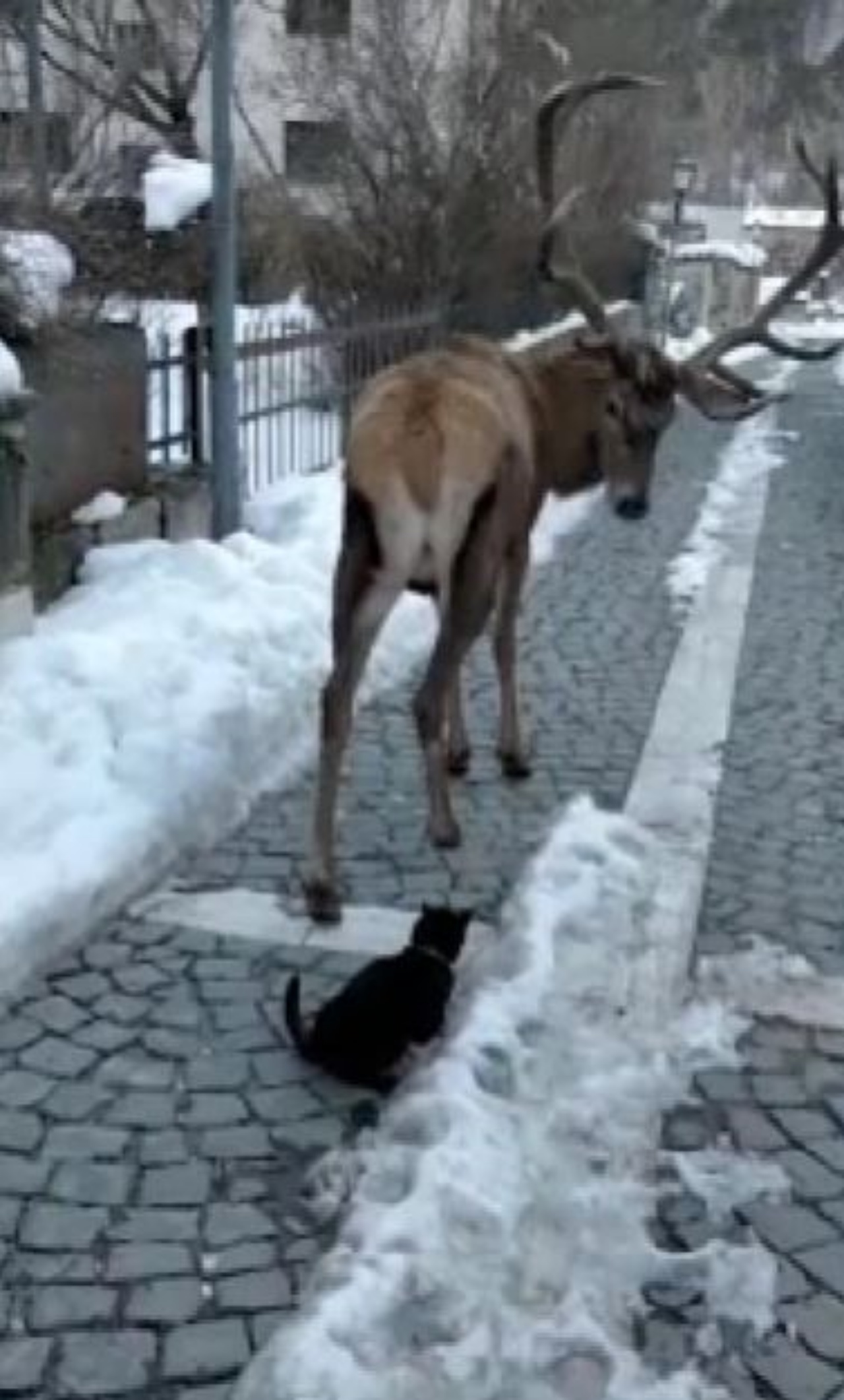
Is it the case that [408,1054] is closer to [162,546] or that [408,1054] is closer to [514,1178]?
[514,1178]

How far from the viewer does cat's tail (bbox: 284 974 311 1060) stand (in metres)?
4.05

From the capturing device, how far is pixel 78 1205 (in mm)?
3477

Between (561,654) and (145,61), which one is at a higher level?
(145,61)

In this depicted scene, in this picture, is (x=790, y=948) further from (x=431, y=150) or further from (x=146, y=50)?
(x=146, y=50)

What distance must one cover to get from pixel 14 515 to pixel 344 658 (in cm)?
219

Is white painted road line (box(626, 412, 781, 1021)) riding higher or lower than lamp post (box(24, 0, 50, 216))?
lower

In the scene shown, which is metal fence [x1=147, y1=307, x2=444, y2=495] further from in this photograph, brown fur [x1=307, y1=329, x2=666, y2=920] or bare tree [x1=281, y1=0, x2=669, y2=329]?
brown fur [x1=307, y1=329, x2=666, y2=920]

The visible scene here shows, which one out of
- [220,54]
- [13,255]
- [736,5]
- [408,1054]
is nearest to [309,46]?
[220,54]

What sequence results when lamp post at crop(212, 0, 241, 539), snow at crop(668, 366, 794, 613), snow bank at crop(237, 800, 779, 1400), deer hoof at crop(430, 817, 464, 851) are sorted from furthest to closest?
1. snow at crop(668, 366, 794, 613)
2. lamp post at crop(212, 0, 241, 539)
3. deer hoof at crop(430, 817, 464, 851)
4. snow bank at crop(237, 800, 779, 1400)

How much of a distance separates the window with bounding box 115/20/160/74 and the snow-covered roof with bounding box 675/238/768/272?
32.5ft

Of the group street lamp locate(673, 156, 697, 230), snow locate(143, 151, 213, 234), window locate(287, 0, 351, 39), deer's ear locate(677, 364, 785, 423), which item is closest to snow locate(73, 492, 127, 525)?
snow locate(143, 151, 213, 234)

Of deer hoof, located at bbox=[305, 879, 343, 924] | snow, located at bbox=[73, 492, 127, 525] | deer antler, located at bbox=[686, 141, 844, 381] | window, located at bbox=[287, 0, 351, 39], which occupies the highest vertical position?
window, located at bbox=[287, 0, 351, 39]

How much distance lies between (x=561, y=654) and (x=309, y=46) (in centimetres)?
1214

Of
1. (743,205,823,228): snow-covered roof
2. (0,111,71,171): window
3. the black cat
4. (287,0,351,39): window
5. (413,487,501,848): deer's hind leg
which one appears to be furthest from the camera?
(743,205,823,228): snow-covered roof
